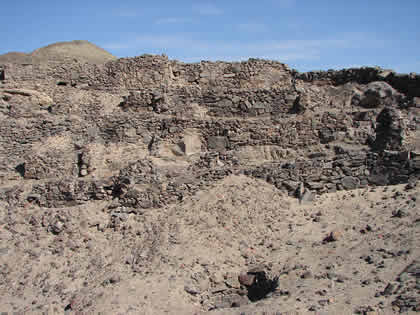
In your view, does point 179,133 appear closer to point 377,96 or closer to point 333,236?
point 333,236

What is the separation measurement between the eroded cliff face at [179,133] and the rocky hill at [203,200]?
0.05m

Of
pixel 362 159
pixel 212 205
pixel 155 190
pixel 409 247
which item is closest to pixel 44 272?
pixel 155 190

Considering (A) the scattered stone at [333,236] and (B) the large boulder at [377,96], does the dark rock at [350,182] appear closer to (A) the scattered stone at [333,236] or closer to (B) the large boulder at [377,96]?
(A) the scattered stone at [333,236]

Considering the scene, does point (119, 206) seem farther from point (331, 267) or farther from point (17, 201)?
point (331, 267)

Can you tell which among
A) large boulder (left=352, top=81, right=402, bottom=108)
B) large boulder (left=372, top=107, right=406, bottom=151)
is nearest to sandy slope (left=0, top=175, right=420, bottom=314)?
large boulder (left=372, top=107, right=406, bottom=151)

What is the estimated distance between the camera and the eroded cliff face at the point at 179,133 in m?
11.6

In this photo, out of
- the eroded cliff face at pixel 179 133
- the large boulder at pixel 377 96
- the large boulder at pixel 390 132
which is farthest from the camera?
the large boulder at pixel 377 96

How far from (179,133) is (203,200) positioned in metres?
3.72

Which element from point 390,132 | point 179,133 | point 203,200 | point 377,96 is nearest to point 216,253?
point 203,200

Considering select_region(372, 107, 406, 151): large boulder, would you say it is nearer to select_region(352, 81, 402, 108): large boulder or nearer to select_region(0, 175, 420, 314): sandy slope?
select_region(0, 175, 420, 314): sandy slope

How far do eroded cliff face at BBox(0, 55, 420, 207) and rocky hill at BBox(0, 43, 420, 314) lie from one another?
53mm

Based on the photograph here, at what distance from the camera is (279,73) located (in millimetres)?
20703

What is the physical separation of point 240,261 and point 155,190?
308cm

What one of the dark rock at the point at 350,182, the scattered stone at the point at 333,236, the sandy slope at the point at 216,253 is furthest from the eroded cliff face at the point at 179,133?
the scattered stone at the point at 333,236
